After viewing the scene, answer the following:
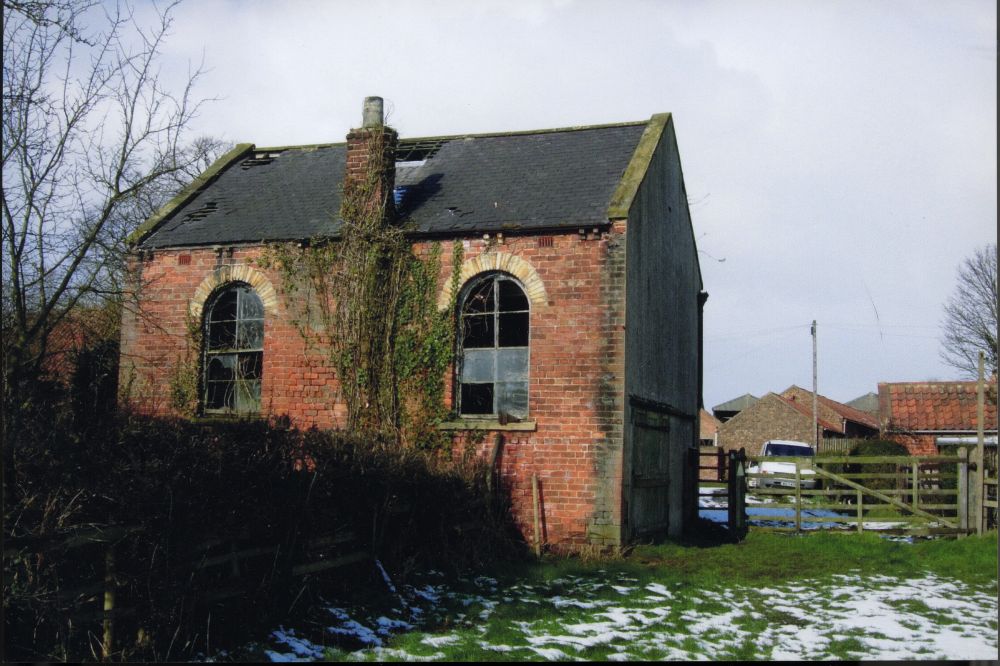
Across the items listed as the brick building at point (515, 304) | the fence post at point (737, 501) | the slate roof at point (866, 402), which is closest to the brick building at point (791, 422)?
the slate roof at point (866, 402)

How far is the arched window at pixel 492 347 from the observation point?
15.1 metres

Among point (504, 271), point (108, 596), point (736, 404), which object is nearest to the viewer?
→ point (108, 596)

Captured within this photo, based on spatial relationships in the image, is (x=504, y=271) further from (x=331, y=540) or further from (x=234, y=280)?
(x=331, y=540)

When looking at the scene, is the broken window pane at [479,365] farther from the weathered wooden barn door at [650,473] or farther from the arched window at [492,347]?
the weathered wooden barn door at [650,473]

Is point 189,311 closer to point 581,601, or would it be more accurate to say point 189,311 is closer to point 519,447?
point 519,447

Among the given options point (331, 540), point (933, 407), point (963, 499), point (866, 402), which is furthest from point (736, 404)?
point (331, 540)

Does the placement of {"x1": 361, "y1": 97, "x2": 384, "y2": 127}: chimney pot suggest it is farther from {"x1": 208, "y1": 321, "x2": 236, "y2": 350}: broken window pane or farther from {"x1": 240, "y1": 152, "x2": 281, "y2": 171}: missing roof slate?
{"x1": 240, "y1": 152, "x2": 281, "y2": 171}: missing roof slate

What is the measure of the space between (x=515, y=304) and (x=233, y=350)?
5173 mm

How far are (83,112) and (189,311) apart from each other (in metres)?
6.37

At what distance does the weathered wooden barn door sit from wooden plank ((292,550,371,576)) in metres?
5.36

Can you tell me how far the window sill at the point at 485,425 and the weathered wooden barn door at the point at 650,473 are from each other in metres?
1.73

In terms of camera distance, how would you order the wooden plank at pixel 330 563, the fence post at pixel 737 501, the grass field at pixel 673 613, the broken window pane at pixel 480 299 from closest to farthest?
the grass field at pixel 673 613 → the wooden plank at pixel 330 563 → the broken window pane at pixel 480 299 → the fence post at pixel 737 501

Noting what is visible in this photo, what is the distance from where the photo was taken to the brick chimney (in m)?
15.9

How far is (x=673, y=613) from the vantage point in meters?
10.3
